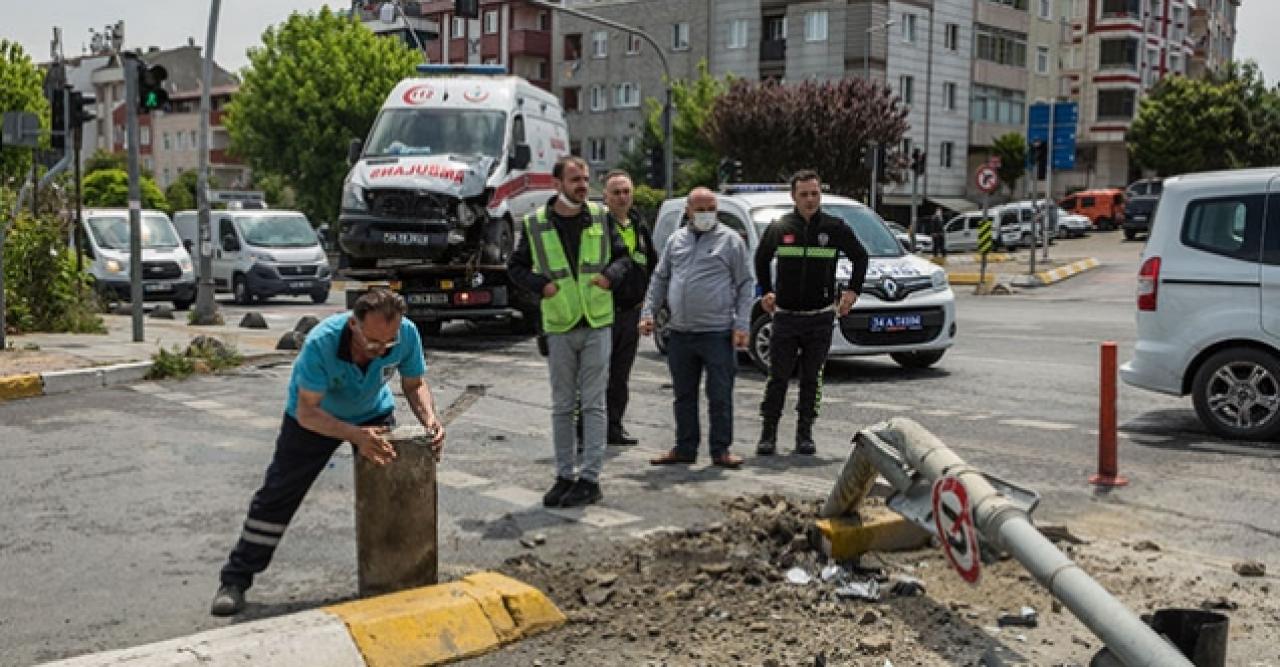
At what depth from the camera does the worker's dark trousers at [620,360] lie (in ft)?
28.3

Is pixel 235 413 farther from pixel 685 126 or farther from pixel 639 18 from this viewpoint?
pixel 639 18

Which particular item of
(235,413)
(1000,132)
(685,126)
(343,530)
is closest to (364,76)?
(685,126)

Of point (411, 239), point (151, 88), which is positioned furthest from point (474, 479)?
point (151, 88)

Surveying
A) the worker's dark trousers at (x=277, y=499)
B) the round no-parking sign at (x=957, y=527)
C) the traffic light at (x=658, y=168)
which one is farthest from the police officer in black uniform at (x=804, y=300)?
the traffic light at (x=658, y=168)

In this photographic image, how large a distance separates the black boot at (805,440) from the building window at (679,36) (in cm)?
5327

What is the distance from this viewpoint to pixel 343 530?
659 centimetres

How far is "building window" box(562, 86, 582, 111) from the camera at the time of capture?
66000 millimetres

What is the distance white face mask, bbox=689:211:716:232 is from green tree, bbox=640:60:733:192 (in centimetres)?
4358

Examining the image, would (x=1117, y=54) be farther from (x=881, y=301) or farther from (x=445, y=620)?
(x=445, y=620)

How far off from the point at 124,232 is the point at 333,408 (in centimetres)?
2069

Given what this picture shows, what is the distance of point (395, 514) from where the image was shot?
5.18m

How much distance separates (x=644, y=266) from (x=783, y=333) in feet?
3.46

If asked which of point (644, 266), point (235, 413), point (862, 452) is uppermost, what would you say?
point (644, 266)

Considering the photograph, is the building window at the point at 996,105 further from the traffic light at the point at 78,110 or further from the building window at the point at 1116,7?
the traffic light at the point at 78,110
